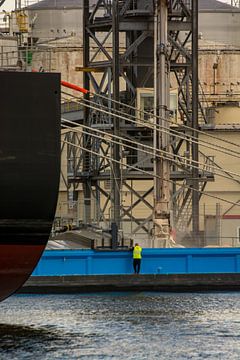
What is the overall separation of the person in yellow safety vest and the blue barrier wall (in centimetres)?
32

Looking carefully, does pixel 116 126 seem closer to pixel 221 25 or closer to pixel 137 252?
pixel 137 252

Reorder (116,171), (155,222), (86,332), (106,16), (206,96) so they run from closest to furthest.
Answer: (86,332)
(155,222)
(116,171)
(106,16)
(206,96)

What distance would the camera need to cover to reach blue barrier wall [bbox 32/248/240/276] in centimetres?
4191

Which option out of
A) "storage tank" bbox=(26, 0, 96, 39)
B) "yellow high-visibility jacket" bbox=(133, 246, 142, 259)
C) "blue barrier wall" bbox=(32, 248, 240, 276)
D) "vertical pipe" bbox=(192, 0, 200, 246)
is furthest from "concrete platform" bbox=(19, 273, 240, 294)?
"storage tank" bbox=(26, 0, 96, 39)

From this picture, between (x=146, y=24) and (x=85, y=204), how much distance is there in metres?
7.89

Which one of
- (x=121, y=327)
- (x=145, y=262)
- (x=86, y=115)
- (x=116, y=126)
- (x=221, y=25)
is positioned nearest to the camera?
(x=121, y=327)

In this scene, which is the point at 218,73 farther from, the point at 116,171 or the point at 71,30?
the point at 116,171

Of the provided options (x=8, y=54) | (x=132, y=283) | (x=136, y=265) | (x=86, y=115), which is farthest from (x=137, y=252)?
(x=8, y=54)

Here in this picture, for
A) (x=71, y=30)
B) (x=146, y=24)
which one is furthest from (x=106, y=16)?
(x=71, y=30)

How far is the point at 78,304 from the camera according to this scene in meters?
35.9

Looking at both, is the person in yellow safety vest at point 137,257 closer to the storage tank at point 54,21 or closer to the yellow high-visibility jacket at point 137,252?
the yellow high-visibility jacket at point 137,252

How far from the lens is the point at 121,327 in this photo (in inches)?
1138

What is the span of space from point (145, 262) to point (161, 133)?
484cm

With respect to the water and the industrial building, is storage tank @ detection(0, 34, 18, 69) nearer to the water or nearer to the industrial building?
the industrial building
